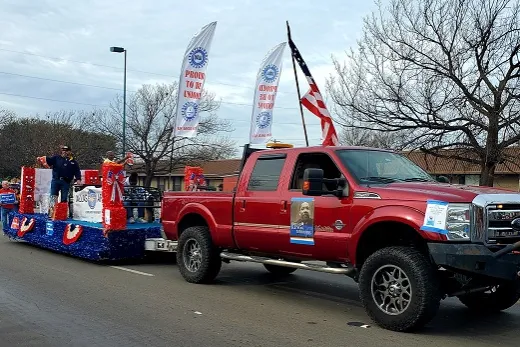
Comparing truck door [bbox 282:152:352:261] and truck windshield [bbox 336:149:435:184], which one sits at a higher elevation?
truck windshield [bbox 336:149:435:184]

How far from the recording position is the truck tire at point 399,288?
5805 millimetres

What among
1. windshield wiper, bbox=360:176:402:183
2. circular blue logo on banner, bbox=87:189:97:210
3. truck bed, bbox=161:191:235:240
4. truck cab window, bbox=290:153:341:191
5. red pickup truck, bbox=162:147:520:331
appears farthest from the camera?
circular blue logo on banner, bbox=87:189:97:210

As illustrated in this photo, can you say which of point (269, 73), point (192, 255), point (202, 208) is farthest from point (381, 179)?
point (269, 73)

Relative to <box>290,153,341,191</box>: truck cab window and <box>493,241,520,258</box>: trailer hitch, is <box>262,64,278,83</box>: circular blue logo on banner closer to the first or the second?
<box>290,153,341,191</box>: truck cab window

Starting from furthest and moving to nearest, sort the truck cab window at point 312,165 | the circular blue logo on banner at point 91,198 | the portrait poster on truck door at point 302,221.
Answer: the circular blue logo on banner at point 91,198, the truck cab window at point 312,165, the portrait poster on truck door at point 302,221

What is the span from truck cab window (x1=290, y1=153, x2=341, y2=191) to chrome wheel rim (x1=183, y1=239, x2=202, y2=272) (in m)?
2.15

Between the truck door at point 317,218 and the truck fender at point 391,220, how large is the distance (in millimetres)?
122

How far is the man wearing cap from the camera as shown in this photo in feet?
41.5

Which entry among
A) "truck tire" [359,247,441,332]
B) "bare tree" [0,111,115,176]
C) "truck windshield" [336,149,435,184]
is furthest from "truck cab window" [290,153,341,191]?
"bare tree" [0,111,115,176]

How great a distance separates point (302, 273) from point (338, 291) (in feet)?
6.05

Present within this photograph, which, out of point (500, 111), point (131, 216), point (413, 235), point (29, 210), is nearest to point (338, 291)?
point (413, 235)

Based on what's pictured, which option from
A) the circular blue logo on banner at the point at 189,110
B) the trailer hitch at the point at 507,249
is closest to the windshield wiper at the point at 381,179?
the trailer hitch at the point at 507,249

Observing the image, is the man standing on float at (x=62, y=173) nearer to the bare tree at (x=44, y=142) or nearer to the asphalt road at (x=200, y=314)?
the asphalt road at (x=200, y=314)

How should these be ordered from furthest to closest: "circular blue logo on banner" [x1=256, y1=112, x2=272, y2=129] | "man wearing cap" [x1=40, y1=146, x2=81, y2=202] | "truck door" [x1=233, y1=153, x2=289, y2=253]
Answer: "circular blue logo on banner" [x1=256, y1=112, x2=272, y2=129]
"man wearing cap" [x1=40, y1=146, x2=81, y2=202]
"truck door" [x1=233, y1=153, x2=289, y2=253]
